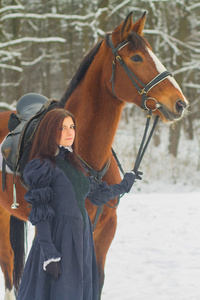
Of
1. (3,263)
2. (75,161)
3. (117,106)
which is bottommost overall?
(3,263)

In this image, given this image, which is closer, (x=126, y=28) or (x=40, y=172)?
Answer: (x=40, y=172)

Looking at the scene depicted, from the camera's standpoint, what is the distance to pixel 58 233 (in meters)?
2.05

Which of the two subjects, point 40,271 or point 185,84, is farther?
point 185,84

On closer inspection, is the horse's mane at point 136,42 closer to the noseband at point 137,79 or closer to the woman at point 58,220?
the noseband at point 137,79

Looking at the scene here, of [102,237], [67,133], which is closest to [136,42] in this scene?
[67,133]

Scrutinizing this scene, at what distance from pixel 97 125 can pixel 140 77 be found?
0.46 m

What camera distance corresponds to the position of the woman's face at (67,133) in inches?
85.7

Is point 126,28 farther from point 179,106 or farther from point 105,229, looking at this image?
point 105,229

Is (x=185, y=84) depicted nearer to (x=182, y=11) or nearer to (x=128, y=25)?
(x=182, y=11)

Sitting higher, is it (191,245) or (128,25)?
(128,25)

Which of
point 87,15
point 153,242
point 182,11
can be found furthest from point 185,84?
point 153,242

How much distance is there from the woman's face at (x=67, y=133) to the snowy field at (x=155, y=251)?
2283 mm

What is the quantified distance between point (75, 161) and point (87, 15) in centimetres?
936

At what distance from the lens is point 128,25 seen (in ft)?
8.79
